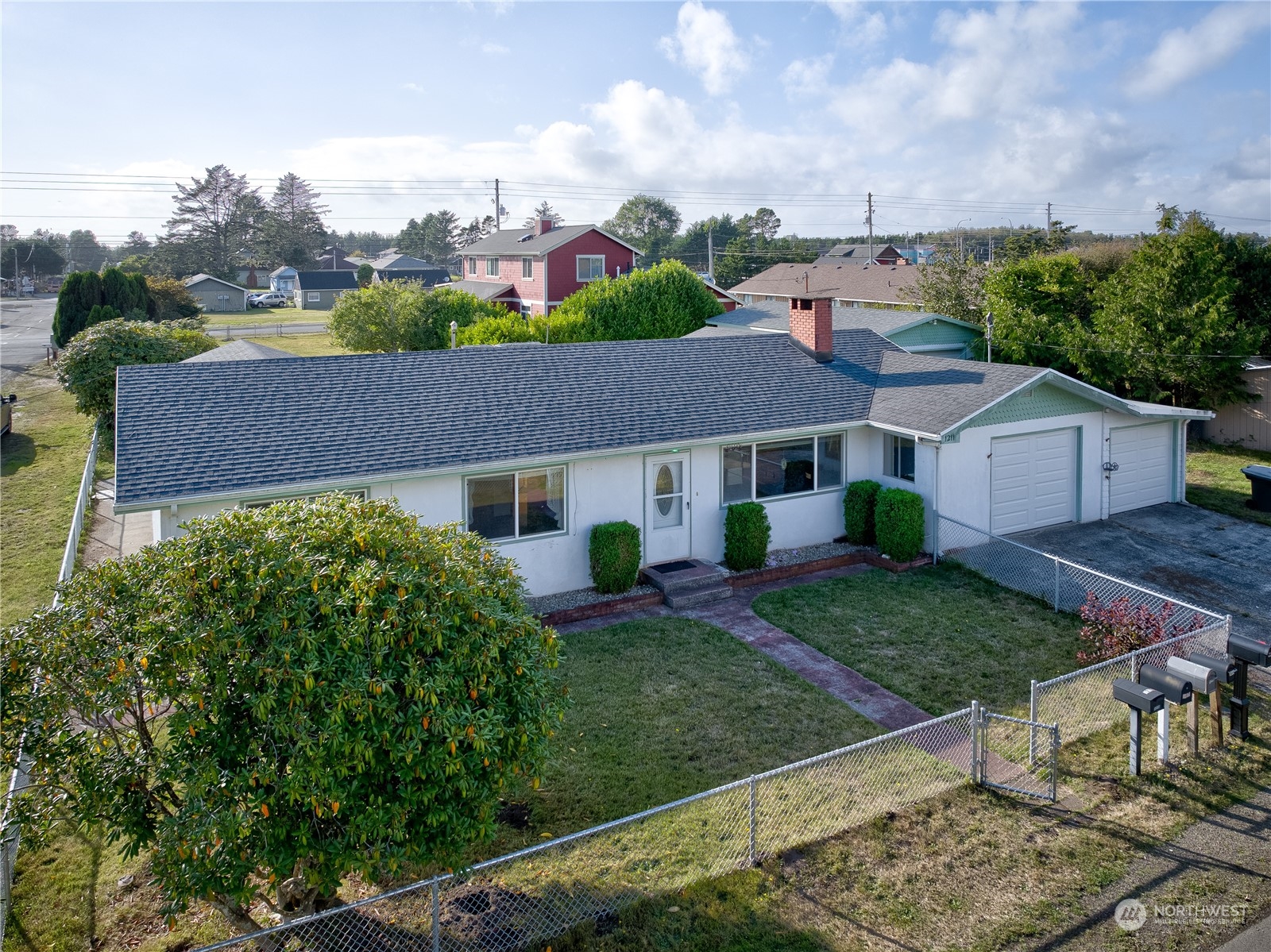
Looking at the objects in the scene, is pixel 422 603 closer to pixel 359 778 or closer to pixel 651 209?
pixel 359 778

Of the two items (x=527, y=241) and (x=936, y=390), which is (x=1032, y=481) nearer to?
(x=936, y=390)

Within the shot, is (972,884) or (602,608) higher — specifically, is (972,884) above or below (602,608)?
below

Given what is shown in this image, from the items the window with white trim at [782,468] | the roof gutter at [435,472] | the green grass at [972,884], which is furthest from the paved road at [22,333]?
the green grass at [972,884]

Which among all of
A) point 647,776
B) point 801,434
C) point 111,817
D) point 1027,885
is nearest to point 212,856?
point 111,817

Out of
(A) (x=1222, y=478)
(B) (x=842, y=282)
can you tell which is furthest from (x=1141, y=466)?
(B) (x=842, y=282)

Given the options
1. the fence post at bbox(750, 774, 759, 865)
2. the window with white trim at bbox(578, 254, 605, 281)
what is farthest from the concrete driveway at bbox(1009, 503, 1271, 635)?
the window with white trim at bbox(578, 254, 605, 281)

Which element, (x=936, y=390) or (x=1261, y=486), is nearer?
(x=936, y=390)

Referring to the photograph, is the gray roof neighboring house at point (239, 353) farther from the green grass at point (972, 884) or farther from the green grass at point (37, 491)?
the green grass at point (972, 884)
